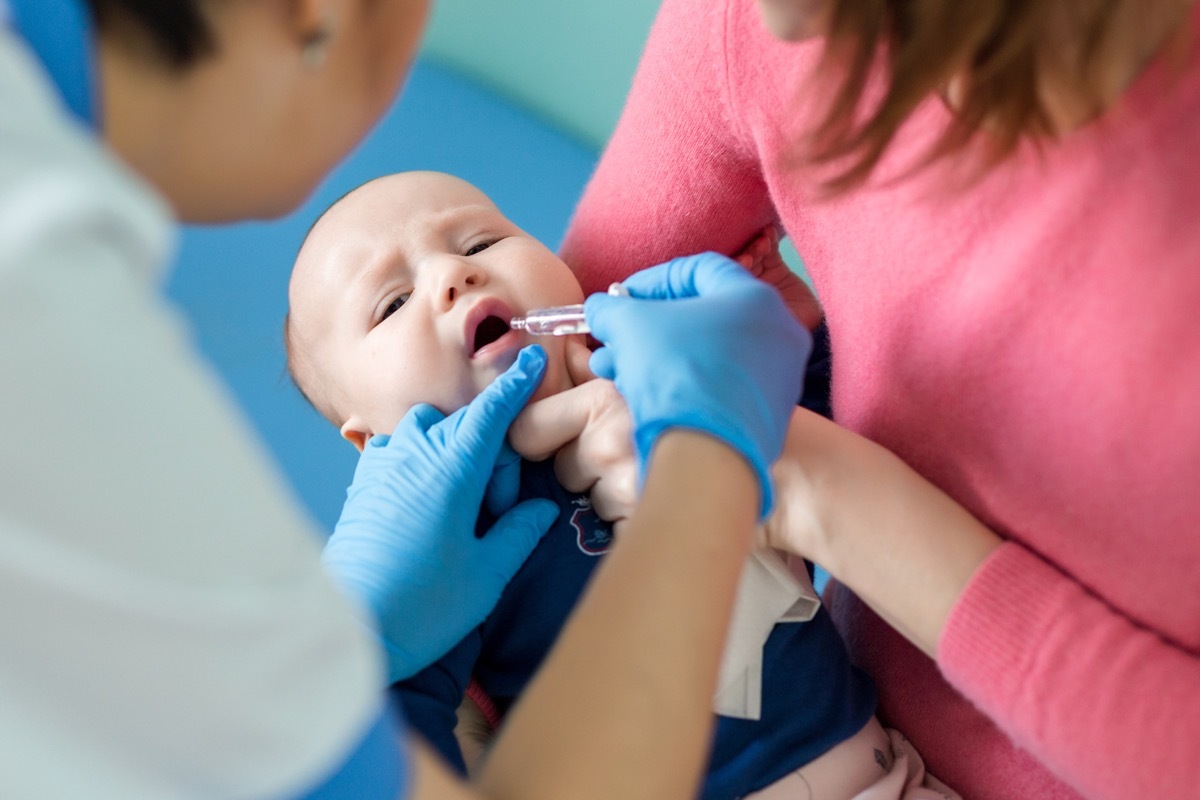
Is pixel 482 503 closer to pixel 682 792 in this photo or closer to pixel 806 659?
pixel 806 659

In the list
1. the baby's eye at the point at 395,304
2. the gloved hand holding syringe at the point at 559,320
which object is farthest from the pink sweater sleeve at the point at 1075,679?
the baby's eye at the point at 395,304

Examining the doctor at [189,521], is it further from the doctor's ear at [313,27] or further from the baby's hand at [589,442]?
the baby's hand at [589,442]

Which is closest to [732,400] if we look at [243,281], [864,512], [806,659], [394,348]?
[864,512]

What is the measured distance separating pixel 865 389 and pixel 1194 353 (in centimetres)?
27

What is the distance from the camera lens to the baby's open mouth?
109 cm

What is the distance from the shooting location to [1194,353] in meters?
0.66

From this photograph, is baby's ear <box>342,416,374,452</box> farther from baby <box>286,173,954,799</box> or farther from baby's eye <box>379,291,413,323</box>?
baby's eye <box>379,291,413,323</box>

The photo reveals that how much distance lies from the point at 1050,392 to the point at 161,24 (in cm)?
58

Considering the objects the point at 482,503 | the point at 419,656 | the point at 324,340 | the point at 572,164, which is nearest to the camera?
the point at 419,656

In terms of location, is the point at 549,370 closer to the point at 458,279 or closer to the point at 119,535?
the point at 458,279

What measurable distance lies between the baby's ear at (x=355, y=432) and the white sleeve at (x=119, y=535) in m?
0.75

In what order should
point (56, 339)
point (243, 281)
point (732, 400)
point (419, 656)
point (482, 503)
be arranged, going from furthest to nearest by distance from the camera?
point (243, 281), point (482, 503), point (419, 656), point (732, 400), point (56, 339)

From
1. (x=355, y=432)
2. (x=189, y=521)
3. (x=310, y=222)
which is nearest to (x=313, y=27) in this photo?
(x=189, y=521)

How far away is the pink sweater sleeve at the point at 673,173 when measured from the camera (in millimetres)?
988
